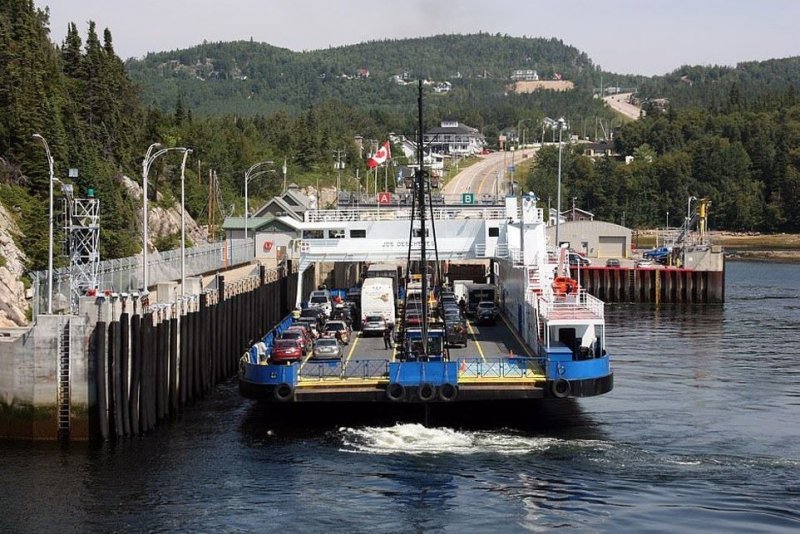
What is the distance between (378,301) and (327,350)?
1011 cm

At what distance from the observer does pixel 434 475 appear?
127 feet

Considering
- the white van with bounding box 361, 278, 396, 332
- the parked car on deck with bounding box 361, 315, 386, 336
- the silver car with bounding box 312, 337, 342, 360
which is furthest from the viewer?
the white van with bounding box 361, 278, 396, 332

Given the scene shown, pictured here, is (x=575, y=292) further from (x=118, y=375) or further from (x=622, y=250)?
(x=622, y=250)

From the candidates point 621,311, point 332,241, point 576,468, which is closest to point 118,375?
point 576,468

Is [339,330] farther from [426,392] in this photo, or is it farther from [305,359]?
[426,392]

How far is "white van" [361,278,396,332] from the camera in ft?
190

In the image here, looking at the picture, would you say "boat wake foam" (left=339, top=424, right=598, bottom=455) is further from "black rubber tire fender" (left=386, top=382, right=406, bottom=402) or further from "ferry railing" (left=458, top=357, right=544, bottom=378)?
"ferry railing" (left=458, top=357, right=544, bottom=378)

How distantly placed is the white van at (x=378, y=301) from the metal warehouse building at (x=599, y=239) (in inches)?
3163

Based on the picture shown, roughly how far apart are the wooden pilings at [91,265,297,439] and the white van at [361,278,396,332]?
7.12 m

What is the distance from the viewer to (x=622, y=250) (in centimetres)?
13725

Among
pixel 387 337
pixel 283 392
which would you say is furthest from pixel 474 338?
pixel 283 392

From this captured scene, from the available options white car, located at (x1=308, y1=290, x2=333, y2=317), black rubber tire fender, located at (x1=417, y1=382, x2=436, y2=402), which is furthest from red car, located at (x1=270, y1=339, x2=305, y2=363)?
white car, located at (x1=308, y1=290, x2=333, y2=317)

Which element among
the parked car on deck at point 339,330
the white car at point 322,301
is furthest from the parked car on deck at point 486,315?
the white car at point 322,301

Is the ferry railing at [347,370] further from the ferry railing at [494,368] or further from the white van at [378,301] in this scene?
the white van at [378,301]
